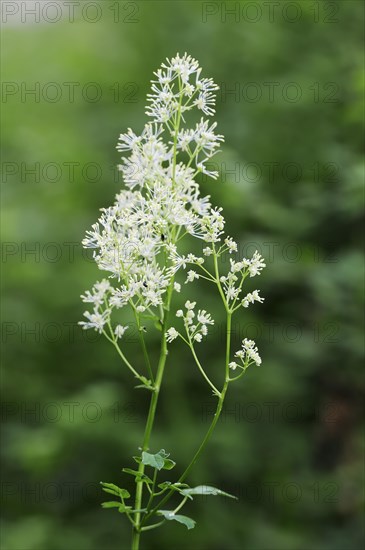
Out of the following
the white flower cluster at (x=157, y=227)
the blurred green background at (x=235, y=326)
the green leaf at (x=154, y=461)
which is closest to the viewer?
the green leaf at (x=154, y=461)

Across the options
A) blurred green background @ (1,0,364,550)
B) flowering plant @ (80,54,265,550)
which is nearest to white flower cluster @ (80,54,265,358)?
flowering plant @ (80,54,265,550)

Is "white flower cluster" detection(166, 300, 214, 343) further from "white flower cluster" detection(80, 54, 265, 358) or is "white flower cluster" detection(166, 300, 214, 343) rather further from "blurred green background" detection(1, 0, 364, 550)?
"blurred green background" detection(1, 0, 364, 550)

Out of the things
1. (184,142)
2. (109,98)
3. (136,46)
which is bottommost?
(184,142)

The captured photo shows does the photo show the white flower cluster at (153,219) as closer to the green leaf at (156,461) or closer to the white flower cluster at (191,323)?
the white flower cluster at (191,323)

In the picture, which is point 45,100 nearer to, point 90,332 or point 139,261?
point 90,332

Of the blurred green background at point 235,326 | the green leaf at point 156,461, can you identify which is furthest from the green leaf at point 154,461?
the blurred green background at point 235,326

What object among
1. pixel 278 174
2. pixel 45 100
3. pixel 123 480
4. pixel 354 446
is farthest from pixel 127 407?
pixel 45 100

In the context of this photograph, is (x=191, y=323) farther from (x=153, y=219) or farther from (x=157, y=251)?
(x=153, y=219)

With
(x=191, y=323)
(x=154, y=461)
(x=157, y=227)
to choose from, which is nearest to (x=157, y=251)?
(x=157, y=227)
